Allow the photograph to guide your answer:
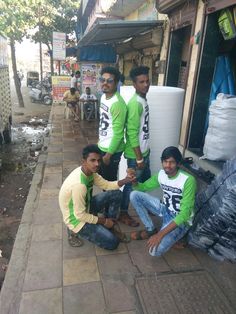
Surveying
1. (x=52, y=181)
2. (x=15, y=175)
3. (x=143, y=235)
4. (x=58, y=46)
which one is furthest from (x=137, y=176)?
(x=58, y=46)

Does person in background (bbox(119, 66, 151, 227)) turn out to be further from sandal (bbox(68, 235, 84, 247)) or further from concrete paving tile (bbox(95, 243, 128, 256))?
sandal (bbox(68, 235, 84, 247))

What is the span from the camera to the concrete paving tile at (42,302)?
2688 millimetres

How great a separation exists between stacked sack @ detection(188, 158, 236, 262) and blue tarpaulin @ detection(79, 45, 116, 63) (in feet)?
29.5

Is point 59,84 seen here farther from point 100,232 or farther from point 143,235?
point 100,232

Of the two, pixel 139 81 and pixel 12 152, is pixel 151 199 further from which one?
pixel 12 152

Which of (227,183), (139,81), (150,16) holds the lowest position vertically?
(227,183)

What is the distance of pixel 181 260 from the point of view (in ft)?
11.3

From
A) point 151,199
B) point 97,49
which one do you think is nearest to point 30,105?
point 97,49

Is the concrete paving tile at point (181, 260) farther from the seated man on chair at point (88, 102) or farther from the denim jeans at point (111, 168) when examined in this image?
the seated man on chair at point (88, 102)

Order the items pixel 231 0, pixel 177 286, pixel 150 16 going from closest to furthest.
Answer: pixel 177 286, pixel 231 0, pixel 150 16

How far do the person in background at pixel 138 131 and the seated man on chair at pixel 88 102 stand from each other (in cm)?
783

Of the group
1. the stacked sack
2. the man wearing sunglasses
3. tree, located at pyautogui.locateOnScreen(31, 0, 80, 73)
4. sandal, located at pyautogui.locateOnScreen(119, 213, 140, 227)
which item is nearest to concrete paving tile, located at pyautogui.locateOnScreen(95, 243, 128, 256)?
sandal, located at pyautogui.locateOnScreen(119, 213, 140, 227)

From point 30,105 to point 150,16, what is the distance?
38.2 ft

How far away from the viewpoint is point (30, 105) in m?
18.2
